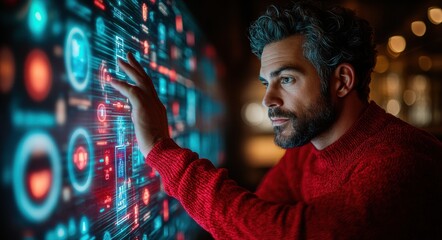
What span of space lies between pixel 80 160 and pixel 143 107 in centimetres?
20

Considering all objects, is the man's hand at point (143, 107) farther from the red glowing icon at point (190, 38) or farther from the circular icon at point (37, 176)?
the red glowing icon at point (190, 38)

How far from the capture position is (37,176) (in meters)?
0.58

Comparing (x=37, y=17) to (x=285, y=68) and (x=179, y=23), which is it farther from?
(x=179, y=23)

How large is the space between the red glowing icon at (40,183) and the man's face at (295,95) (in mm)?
704

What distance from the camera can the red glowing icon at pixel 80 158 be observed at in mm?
699

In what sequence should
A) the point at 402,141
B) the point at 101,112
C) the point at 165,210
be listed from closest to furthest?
1. the point at 101,112
2. the point at 402,141
3. the point at 165,210

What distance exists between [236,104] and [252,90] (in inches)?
10.3

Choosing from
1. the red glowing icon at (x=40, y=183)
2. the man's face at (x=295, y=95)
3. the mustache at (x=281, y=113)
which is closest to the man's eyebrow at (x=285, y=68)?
the man's face at (x=295, y=95)

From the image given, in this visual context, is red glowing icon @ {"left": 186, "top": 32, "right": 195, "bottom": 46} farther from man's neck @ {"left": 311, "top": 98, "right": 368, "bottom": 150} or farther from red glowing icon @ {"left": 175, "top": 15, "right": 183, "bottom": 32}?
man's neck @ {"left": 311, "top": 98, "right": 368, "bottom": 150}

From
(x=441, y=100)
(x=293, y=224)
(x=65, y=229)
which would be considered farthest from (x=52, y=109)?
(x=441, y=100)

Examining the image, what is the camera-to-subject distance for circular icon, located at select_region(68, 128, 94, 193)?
2.24 ft

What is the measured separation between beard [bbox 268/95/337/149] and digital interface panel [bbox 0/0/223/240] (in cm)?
39

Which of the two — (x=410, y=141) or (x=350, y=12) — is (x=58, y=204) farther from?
(x=350, y=12)

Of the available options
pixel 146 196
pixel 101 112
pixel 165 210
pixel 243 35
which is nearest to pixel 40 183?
pixel 101 112
